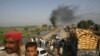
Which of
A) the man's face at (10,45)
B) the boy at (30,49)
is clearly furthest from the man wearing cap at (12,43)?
the boy at (30,49)

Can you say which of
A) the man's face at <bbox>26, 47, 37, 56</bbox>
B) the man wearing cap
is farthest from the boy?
the man wearing cap

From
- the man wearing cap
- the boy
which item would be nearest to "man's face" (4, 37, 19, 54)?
the man wearing cap

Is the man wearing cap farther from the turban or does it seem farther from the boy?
the boy

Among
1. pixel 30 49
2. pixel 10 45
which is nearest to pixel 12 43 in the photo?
pixel 10 45

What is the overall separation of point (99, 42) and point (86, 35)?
83 cm

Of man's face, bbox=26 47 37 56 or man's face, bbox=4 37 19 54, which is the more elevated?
man's face, bbox=4 37 19 54

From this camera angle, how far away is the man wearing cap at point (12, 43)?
11.0 ft

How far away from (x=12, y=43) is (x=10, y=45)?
0.03m

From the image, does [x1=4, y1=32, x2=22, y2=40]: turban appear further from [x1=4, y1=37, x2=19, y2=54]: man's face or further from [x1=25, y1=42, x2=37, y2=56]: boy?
[x1=25, y1=42, x2=37, y2=56]: boy

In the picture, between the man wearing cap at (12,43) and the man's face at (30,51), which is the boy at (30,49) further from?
the man wearing cap at (12,43)

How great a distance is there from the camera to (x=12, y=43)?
3.40 m

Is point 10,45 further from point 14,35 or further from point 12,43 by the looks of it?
point 14,35

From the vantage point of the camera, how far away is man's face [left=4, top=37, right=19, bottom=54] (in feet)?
11.1

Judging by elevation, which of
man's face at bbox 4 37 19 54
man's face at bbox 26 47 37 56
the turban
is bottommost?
man's face at bbox 26 47 37 56
